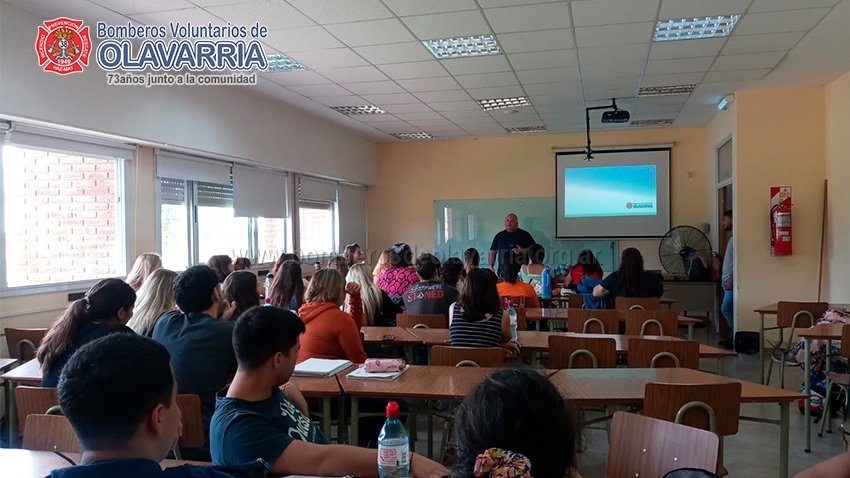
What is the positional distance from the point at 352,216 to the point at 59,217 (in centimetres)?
548

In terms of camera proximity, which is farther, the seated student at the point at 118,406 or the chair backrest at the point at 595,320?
the chair backrest at the point at 595,320

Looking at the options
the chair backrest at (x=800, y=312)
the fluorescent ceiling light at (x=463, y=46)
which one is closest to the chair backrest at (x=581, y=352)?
the chair backrest at (x=800, y=312)

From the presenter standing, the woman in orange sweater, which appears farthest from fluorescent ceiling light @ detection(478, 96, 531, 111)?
the woman in orange sweater

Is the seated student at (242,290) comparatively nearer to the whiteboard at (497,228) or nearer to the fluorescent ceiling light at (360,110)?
the fluorescent ceiling light at (360,110)

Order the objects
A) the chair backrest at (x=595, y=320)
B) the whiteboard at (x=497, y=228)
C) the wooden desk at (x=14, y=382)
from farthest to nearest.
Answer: the whiteboard at (x=497, y=228)
the chair backrest at (x=595, y=320)
the wooden desk at (x=14, y=382)

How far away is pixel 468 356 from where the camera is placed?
9.70 feet

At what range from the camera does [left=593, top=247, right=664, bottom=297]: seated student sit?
4.91m

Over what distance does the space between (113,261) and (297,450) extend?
4.08 m

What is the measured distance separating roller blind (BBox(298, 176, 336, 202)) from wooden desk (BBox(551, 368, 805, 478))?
5902 millimetres

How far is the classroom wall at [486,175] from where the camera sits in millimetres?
8570

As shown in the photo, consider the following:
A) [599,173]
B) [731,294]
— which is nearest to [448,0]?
[731,294]

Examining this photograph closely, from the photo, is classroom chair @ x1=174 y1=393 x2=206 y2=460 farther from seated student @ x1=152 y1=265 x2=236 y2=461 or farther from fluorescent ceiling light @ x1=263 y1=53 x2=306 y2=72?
fluorescent ceiling light @ x1=263 y1=53 x2=306 y2=72

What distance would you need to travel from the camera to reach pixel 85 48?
13.8ft

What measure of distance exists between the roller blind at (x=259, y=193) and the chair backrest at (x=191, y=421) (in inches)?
185
